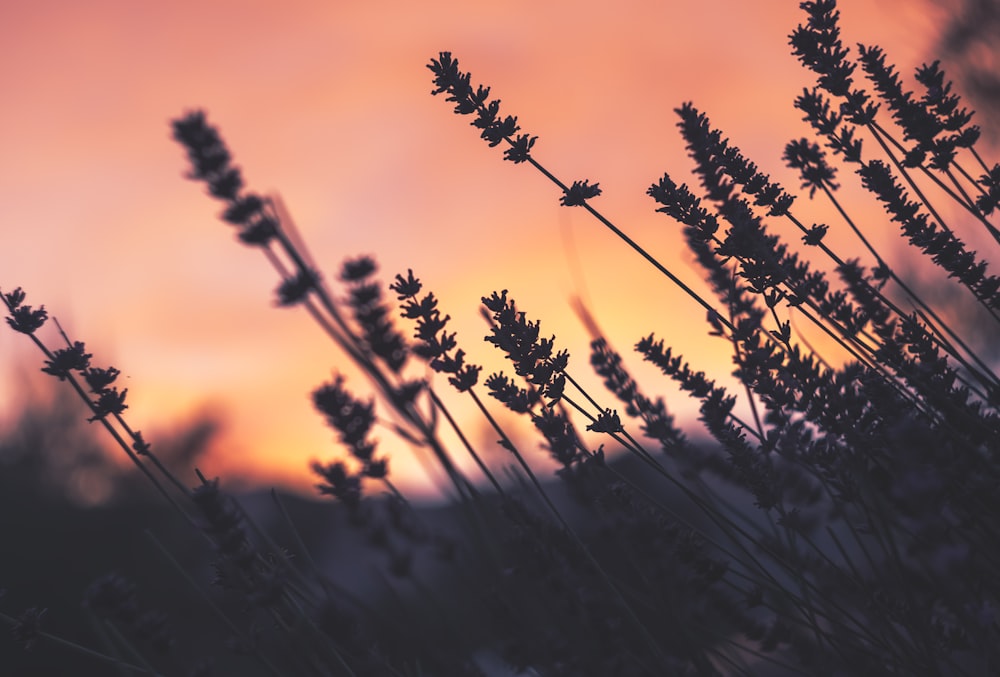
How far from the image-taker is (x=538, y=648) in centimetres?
→ 183

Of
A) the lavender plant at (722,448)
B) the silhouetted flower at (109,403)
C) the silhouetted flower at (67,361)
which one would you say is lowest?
the lavender plant at (722,448)

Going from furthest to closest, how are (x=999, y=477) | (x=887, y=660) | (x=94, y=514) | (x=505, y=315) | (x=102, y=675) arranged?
(x=94, y=514) → (x=102, y=675) → (x=505, y=315) → (x=887, y=660) → (x=999, y=477)

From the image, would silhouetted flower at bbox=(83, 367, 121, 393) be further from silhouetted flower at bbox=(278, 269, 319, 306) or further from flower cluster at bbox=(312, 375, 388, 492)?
silhouetted flower at bbox=(278, 269, 319, 306)

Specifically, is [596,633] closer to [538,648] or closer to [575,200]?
[538,648]

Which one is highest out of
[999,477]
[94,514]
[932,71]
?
[94,514]

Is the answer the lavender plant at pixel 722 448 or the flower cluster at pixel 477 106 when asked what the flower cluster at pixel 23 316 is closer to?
the lavender plant at pixel 722 448

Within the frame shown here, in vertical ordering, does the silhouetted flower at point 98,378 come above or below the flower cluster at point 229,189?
above

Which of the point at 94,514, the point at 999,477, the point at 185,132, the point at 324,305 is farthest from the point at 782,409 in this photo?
the point at 94,514

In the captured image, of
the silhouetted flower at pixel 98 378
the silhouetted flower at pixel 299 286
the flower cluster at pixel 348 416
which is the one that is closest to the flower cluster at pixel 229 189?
the silhouetted flower at pixel 299 286

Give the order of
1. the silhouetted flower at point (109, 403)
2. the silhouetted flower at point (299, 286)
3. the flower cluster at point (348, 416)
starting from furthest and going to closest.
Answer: the silhouetted flower at point (109, 403) < the flower cluster at point (348, 416) < the silhouetted flower at point (299, 286)

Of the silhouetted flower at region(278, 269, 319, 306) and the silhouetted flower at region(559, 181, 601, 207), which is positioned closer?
the silhouetted flower at region(278, 269, 319, 306)

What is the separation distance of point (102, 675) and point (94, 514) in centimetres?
452

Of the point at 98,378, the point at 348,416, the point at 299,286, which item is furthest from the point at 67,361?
the point at 299,286

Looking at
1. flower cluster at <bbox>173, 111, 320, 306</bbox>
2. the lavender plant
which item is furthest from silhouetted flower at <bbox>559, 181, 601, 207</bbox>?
flower cluster at <bbox>173, 111, 320, 306</bbox>
